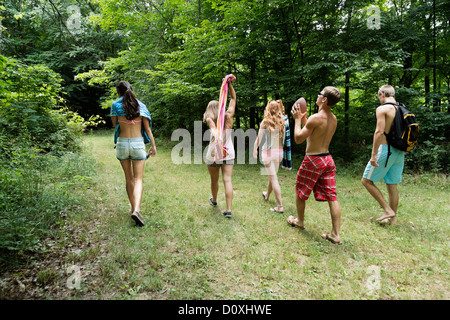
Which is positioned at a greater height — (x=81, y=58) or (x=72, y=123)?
(x=81, y=58)

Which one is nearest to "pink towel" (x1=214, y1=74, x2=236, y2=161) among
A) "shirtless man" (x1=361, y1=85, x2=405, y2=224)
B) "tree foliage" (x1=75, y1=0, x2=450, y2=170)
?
"shirtless man" (x1=361, y1=85, x2=405, y2=224)

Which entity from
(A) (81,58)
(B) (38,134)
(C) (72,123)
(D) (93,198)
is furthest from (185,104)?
(A) (81,58)

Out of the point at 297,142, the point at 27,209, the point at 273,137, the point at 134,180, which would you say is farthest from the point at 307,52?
the point at 27,209

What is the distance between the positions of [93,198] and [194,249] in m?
2.79

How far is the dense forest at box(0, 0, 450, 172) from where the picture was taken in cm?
755

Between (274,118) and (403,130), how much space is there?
2.24 meters

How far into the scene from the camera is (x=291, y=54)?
10156 mm

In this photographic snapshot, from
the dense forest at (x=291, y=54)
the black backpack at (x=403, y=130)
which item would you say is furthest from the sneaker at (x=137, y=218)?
the black backpack at (x=403, y=130)

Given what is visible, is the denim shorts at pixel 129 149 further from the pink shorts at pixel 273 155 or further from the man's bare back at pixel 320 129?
the man's bare back at pixel 320 129

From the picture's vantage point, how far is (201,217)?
13.2ft

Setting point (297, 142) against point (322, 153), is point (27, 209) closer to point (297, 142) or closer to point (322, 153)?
point (297, 142)

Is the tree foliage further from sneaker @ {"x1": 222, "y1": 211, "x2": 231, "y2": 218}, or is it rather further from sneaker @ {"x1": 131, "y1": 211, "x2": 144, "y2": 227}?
sneaker @ {"x1": 131, "y1": 211, "x2": 144, "y2": 227}

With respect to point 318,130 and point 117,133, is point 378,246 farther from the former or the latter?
point 117,133
